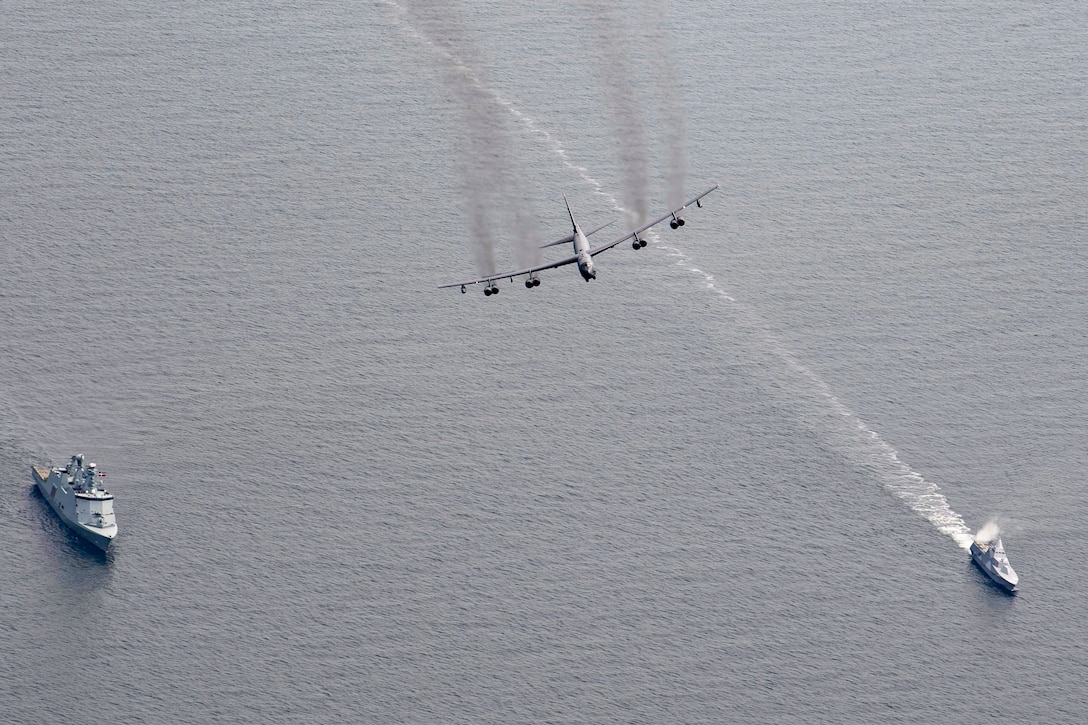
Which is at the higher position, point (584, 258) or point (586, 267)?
point (584, 258)

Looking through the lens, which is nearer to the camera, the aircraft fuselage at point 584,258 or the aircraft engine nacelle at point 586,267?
the aircraft engine nacelle at point 586,267

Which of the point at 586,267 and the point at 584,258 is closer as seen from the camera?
the point at 586,267

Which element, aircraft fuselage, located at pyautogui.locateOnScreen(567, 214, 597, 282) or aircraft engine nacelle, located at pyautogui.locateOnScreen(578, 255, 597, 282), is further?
aircraft fuselage, located at pyautogui.locateOnScreen(567, 214, 597, 282)
